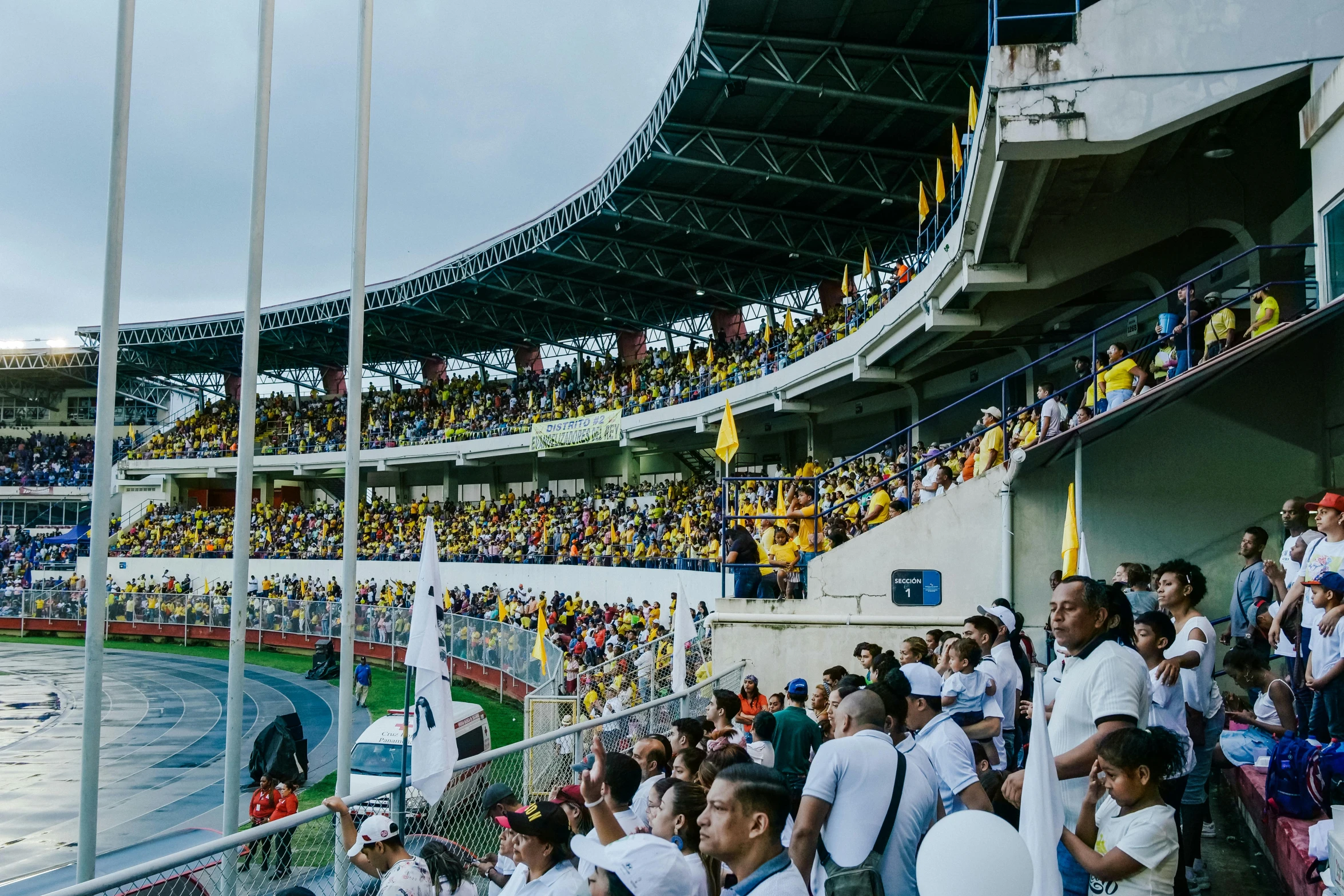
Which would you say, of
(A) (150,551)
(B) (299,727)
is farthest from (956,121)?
(A) (150,551)

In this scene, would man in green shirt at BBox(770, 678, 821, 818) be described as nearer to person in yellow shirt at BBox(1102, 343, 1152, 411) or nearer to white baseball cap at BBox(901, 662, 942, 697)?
white baseball cap at BBox(901, 662, 942, 697)

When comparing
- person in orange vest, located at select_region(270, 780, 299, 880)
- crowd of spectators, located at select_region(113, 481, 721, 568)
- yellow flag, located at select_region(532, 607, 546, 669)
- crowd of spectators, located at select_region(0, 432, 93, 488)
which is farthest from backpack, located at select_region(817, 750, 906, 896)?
crowd of spectators, located at select_region(0, 432, 93, 488)

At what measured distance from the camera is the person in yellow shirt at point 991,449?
12602 millimetres

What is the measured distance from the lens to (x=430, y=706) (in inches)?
232

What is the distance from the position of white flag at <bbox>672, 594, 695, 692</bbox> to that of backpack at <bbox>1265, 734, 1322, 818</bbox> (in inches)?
238

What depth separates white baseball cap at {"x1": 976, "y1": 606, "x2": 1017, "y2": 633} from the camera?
7254 mm

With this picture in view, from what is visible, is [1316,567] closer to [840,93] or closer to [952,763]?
[952,763]

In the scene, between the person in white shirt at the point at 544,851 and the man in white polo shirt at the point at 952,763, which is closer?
the person in white shirt at the point at 544,851

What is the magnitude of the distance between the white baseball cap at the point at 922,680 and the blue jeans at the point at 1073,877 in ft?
4.50

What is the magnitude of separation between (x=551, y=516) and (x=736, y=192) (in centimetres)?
1533

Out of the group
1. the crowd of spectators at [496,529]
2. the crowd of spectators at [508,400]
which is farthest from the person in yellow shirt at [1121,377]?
the crowd of spectators at [496,529]

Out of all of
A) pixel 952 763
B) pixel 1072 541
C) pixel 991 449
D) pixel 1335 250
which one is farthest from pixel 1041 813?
pixel 991 449

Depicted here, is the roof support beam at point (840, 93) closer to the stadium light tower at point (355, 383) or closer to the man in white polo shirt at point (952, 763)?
the stadium light tower at point (355, 383)

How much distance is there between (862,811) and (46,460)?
66.9 meters
